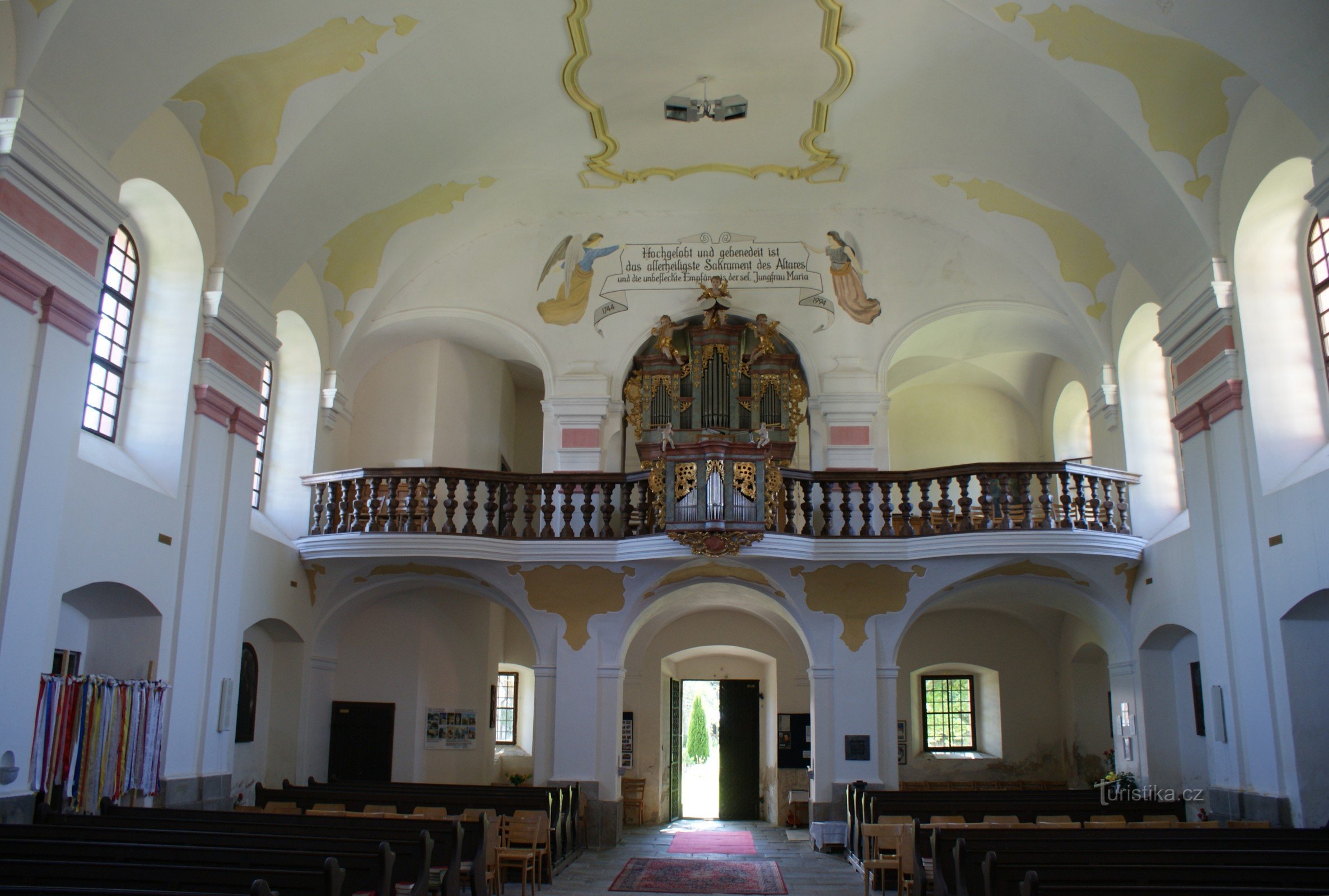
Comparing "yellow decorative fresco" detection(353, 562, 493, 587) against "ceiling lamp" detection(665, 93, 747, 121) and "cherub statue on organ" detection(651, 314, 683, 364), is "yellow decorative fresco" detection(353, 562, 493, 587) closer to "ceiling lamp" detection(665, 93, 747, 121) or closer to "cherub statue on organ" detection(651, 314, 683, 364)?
"cherub statue on organ" detection(651, 314, 683, 364)

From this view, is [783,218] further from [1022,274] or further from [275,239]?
[275,239]

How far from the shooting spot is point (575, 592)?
47.1 feet

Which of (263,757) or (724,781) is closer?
(263,757)

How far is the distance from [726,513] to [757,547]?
0.67 m

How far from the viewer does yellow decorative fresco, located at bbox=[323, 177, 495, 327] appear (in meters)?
14.6

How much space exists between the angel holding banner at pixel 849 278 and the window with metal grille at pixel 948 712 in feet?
22.2

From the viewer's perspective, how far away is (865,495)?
45.4ft

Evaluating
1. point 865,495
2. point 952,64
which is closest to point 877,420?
point 865,495

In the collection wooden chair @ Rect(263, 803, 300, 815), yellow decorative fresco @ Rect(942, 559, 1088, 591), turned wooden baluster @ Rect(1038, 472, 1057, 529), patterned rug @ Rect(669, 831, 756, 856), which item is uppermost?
turned wooden baluster @ Rect(1038, 472, 1057, 529)

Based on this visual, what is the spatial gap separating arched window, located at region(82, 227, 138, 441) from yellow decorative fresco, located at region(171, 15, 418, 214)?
4.36ft

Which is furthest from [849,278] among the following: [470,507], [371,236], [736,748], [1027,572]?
[736,748]

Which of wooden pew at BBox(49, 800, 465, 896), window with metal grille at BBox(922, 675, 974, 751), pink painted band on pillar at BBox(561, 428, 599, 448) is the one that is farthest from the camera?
window with metal grille at BBox(922, 675, 974, 751)

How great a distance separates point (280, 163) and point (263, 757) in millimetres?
7649

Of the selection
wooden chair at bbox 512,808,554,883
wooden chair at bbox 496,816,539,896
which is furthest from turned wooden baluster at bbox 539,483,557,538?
wooden chair at bbox 496,816,539,896
